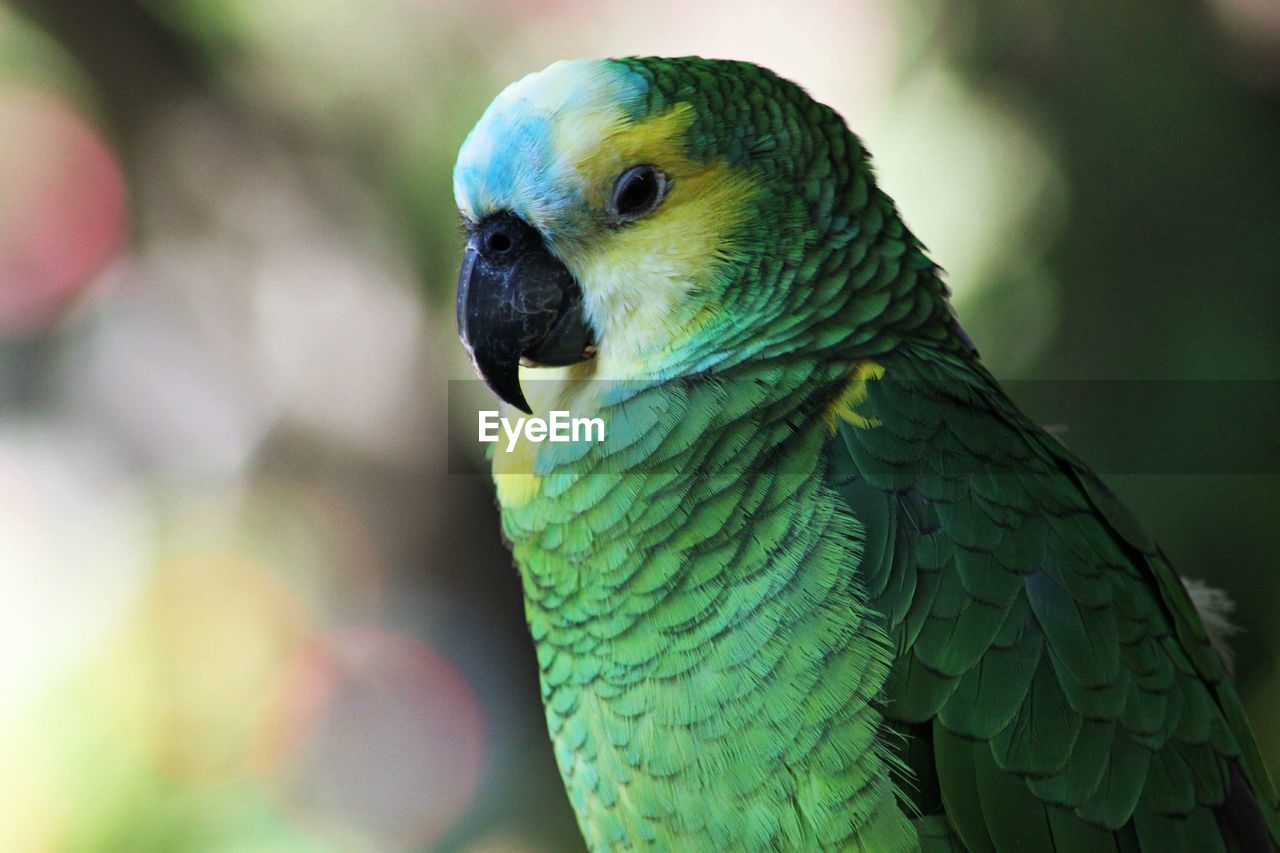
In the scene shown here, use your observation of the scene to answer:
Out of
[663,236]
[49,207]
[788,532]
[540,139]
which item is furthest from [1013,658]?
[49,207]

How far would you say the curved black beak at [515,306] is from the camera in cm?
68

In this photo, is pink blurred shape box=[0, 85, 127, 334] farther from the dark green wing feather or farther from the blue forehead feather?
the dark green wing feather

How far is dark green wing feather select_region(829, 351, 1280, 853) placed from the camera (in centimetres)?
59

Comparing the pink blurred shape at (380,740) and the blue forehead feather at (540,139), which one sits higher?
the blue forehead feather at (540,139)

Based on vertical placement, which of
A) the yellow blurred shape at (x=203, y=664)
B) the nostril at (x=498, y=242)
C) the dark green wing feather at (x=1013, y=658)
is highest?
the nostril at (x=498, y=242)

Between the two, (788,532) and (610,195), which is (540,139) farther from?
(788,532)

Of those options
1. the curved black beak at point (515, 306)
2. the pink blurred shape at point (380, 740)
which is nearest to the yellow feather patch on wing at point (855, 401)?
the curved black beak at point (515, 306)

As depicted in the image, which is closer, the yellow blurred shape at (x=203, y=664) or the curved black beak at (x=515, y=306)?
the curved black beak at (x=515, y=306)

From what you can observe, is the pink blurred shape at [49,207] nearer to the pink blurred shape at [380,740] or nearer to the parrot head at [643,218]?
the pink blurred shape at [380,740]

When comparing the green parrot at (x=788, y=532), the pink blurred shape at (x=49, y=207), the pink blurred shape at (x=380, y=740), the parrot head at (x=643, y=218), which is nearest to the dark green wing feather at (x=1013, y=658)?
the green parrot at (x=788, y=532)

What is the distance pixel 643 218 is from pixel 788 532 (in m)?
0.23

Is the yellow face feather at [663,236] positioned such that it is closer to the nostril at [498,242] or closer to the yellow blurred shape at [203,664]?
the nostril at [498,242]

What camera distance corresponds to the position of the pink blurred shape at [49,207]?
131cm

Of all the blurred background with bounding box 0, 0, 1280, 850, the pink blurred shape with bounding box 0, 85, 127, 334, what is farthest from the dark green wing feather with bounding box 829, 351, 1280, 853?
the pink blurred shape with bounding box 0, 85, 127, 334
